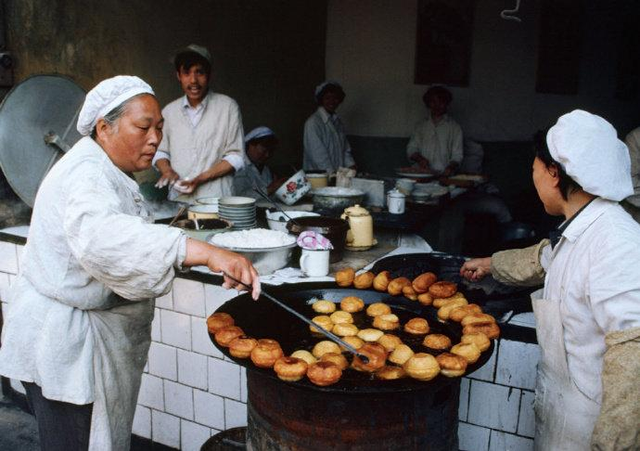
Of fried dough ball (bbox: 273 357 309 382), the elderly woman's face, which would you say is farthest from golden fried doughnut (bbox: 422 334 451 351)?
the elderly woman's face

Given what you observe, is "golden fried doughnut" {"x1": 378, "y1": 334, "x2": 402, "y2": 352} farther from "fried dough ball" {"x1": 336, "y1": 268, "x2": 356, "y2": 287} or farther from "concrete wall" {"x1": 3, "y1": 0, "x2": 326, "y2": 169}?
"concrete wall" {"x1": 3, "y1": 0, "x2": 326, "y2": 169}

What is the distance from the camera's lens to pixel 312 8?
9727mm

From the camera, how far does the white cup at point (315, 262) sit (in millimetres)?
3145

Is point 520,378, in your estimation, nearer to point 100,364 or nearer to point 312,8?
point 100,364

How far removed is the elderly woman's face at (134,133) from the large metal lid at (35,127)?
1.92 m

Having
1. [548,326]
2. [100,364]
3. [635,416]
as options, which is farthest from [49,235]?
[635,416]

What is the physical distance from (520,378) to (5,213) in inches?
146

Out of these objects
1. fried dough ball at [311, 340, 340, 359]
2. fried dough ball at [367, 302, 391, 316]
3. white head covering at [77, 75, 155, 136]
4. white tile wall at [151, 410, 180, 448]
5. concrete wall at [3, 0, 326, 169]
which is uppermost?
concrete wall at [3, 0, 326, 169]

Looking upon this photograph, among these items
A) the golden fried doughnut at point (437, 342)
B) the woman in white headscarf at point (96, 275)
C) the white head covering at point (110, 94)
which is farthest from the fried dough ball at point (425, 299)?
the white head covering at point (110, 94)

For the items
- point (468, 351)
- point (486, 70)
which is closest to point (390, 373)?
point (468, 351)

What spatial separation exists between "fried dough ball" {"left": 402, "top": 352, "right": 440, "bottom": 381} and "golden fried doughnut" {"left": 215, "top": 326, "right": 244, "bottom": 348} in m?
0.66

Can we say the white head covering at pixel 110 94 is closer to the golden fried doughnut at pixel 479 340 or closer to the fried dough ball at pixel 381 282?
the fried dough ball at pixel 381 282

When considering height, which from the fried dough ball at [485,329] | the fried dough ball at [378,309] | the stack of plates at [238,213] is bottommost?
the fried dough ball at [378,309]

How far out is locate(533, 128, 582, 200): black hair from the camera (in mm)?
2023
